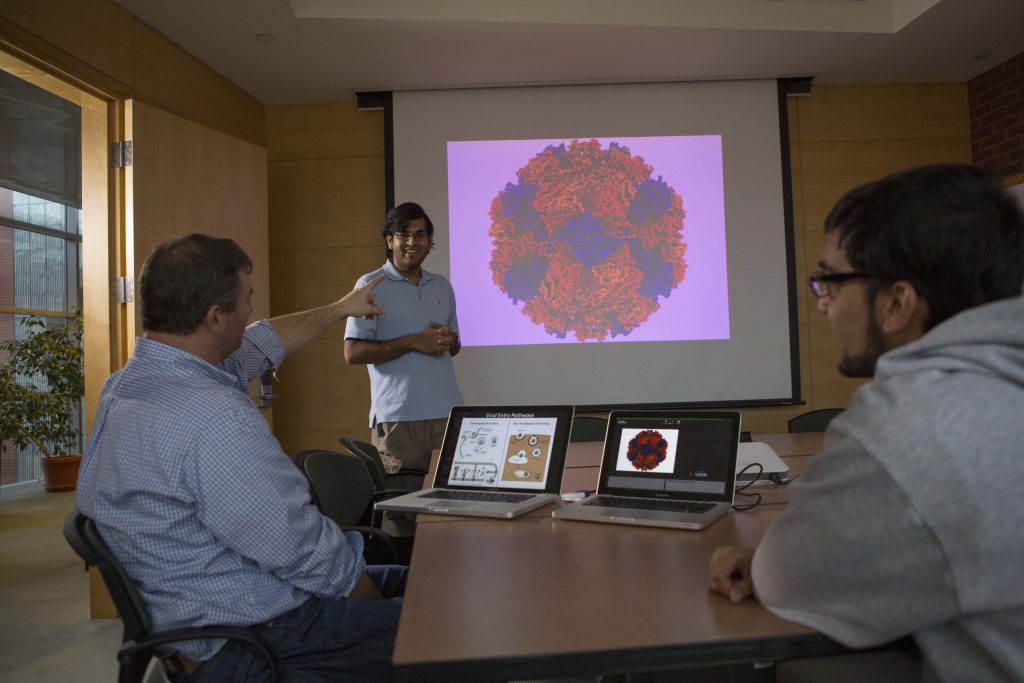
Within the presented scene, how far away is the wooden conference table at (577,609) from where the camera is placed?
1.03 m

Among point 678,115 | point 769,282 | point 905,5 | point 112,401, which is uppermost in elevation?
point 905,5

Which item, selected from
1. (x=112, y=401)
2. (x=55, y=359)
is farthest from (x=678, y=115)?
(x=55, y=359)

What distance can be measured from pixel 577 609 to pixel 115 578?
90 centimetres

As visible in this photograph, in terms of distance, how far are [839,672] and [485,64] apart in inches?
151

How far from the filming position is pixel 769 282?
198 inches

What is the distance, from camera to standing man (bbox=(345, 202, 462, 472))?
3.60m

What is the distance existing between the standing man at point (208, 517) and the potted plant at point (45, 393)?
5672 millimetres

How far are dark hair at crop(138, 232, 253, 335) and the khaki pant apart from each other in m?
2.02

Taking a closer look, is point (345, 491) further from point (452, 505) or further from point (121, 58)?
point (121, 58)

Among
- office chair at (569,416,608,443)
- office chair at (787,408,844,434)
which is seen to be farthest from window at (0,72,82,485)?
office chair at (787,408,844,434)

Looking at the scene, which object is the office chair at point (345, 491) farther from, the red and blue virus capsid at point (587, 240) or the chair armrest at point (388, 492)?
the red and blue virus capsid at point (587, 240)

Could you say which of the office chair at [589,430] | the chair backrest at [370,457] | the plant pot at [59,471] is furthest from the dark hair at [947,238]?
the plant pot at [59,471]

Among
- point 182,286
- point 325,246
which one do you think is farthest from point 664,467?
point 325,246

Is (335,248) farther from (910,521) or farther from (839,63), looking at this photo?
(910,521)
